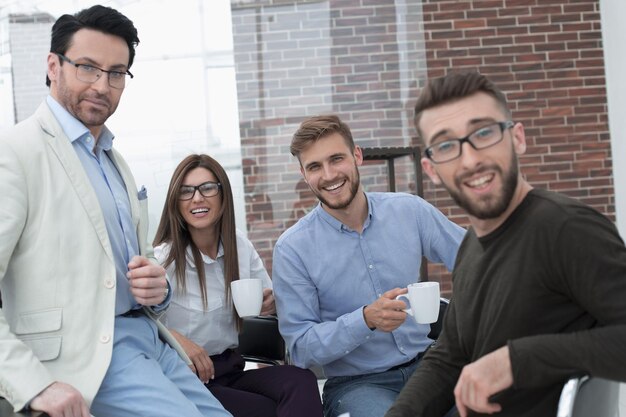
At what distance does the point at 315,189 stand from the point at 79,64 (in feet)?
2.88

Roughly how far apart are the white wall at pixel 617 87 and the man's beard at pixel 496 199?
14.1 feet

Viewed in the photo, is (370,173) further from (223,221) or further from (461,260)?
(461,260)

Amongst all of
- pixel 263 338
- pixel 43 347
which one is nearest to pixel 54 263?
pixel 43 347

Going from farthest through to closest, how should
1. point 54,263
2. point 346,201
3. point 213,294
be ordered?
point 213,294 < point 346,201 < point 54,263

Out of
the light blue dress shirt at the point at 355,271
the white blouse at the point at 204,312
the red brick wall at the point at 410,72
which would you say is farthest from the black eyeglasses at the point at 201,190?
the red brick wall at the point at 410,72

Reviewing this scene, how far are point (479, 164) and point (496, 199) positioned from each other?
8 centimetres

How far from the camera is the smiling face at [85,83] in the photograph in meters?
2.12

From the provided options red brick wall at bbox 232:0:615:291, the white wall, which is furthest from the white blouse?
the white wall

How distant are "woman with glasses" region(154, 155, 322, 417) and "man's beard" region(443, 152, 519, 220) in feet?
3.88

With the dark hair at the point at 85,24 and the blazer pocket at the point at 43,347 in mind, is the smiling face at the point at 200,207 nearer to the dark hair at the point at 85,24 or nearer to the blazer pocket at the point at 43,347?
the dark hair at the point at 85,24

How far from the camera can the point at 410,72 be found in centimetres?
566

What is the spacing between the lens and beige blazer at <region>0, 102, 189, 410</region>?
1.86m

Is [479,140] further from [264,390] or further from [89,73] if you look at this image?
[264,390]

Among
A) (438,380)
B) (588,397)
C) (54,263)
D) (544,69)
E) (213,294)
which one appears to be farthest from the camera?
(544,69)
